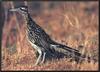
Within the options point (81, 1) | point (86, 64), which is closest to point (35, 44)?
point (86, 64)

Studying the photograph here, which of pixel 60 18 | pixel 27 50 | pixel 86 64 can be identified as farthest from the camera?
pixel 60 18

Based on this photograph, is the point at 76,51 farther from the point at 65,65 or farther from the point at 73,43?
the point at 73,43

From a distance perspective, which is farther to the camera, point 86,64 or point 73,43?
point 73,43

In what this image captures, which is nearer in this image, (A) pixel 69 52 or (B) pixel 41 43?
(B) pixel 41 43

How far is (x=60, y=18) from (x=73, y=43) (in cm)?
947

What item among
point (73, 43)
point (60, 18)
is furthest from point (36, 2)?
point (73, 43)

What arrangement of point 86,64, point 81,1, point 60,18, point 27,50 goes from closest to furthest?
point 86,64 → point 27,50 → point 60,18 → point 81,1

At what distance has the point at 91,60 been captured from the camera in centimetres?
1019

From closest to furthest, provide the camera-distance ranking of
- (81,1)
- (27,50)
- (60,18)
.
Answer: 1. (27,50)
2. (60,18)
3. (81,1)

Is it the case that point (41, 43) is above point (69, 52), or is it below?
above

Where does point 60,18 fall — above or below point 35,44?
below

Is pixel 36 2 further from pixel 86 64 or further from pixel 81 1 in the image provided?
pixel 86 64

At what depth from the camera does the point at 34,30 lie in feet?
33.6

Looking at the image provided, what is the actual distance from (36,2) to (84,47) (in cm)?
1220
